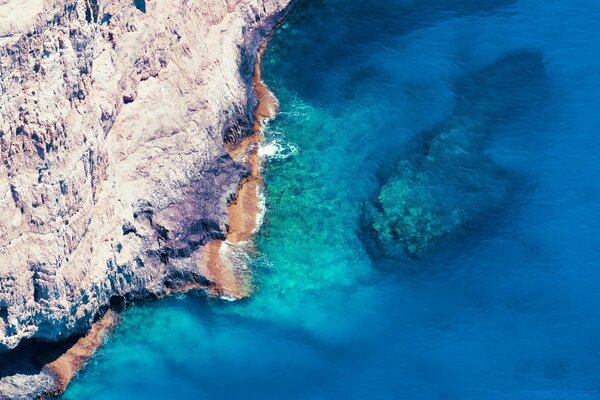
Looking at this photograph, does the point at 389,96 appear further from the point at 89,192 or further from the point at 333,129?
the point at 89,192

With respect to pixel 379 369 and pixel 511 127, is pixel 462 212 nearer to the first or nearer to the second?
pixel 511 127

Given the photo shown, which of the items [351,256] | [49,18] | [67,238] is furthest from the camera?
[351,256]

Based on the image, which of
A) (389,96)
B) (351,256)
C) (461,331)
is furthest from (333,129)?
(461,331)

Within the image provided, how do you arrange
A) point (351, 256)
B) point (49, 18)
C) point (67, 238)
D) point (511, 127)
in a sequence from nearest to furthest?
1. point (49, 18)
2. point (67, 238)
3. point (351, 256)
4. point (511, 127)

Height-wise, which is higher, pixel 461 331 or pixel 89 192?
pixel 89 192

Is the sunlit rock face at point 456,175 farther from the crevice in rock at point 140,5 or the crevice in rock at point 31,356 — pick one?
the crevice in rock at point 31,356

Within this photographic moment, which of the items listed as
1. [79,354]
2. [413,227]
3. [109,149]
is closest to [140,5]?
[109,149]

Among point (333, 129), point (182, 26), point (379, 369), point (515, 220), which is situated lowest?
point (379, 369)

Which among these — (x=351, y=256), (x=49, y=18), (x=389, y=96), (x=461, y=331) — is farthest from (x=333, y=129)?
(x=49, y=18)

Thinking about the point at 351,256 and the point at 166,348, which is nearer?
the point at 166,348
